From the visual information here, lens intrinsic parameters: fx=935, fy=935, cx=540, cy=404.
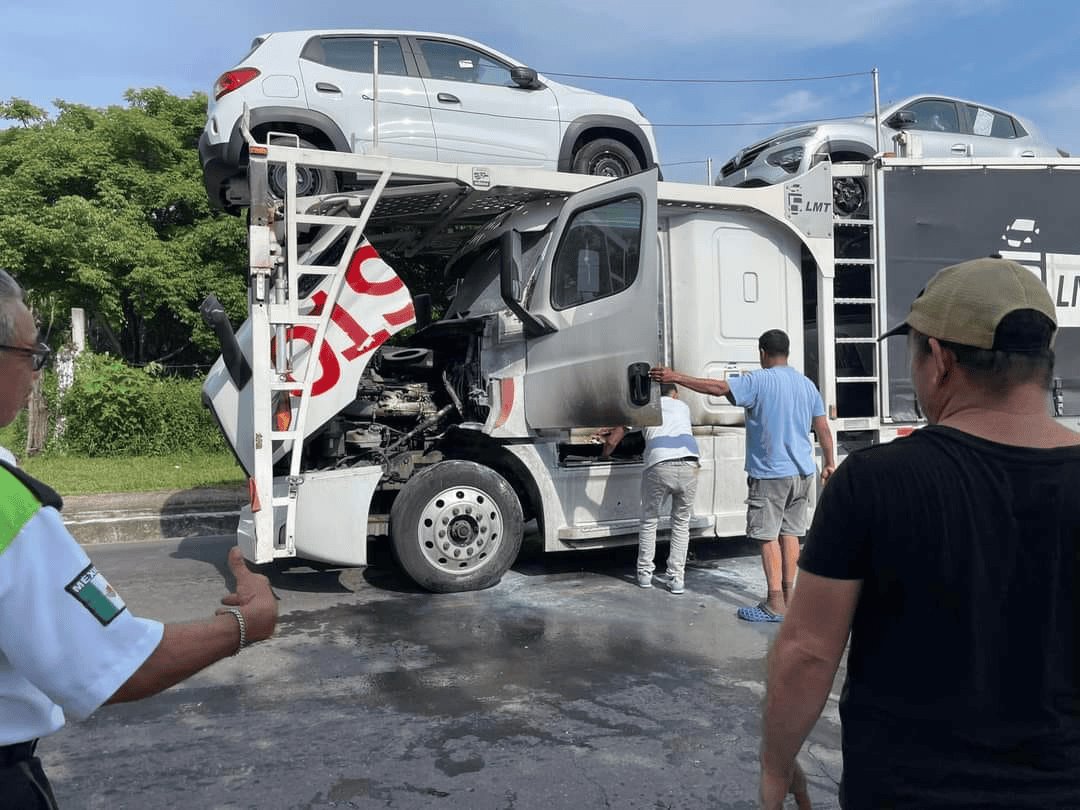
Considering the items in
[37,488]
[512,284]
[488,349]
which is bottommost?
[37,488]

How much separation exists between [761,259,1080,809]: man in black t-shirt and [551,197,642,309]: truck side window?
4488 mm

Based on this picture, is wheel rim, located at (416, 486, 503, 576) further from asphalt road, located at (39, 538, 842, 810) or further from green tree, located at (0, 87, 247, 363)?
green tree, located at (0, 87, 247, 363)

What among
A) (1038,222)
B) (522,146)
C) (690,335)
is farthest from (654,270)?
(1038,222)

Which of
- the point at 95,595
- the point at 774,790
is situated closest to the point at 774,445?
the point at 774,790

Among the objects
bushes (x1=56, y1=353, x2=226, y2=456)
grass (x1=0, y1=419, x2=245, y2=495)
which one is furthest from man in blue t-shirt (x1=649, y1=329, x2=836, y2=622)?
bushes (x1=56, y1=353, x2=226, y2=456)

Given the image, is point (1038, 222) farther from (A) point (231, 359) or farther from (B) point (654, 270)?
(A) point (231, 359)

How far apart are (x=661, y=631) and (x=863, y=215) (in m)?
3.69

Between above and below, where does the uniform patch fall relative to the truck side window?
below

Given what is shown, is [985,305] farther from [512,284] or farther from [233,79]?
[233,79]

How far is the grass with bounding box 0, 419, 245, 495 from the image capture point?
1074 cm

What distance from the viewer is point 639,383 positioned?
5.89 m

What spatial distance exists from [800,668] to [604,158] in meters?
7.22

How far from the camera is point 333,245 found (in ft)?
20.5

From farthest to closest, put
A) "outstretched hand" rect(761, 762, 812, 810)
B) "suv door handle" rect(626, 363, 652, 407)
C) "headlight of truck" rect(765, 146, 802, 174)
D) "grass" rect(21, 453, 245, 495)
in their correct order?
1. "grass" rect(21, 453, 245, 495)
2. "headlight of truck" rect(765, 146, 802, 174)
3. "suv door handle" rect(626, 363, 652, 407)
4. "outstretched hand" rect(761, 762, 812, 810)
